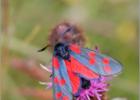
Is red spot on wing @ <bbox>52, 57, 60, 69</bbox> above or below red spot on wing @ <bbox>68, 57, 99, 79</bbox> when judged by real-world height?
above

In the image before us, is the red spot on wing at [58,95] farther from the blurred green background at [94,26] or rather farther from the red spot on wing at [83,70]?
the blurred green background at [94,26]

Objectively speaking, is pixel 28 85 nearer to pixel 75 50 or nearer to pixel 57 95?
pixel 75 50

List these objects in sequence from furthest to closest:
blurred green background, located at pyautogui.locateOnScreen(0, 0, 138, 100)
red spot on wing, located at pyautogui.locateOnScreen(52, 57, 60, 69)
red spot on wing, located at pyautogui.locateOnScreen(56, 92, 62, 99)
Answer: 1. blurred green background, located at pyautogui.locateOnScreen(0, 0, 138, 100)
2. red spot on wing, located at pyautogui.locateOnScreen(52, 57, 60, 69)
3. red spot on wing, located at pyautogui.locateOnScreen(56, 92, 62, 99)

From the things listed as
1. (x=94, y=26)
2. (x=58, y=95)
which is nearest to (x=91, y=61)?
(x=58, y=95)

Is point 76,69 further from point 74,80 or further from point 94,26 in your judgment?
point 94,26

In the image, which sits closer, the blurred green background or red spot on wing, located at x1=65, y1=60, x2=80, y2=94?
red spot on wing, located at x1=65, y1=60, x2=80, y2=94

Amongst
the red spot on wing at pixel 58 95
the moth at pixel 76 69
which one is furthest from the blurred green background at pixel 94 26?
the red spot on wing at pixel 58 95

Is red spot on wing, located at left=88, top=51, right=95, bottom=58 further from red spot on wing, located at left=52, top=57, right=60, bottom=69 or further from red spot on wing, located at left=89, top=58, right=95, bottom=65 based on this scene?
red spot on wing, located at left=52, top=57, right=60, bottom=69

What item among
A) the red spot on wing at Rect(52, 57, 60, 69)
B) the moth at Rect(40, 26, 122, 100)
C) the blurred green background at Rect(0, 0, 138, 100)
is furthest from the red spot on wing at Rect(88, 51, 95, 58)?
the blurred green background at Rect(0, 0, 138, 100)
